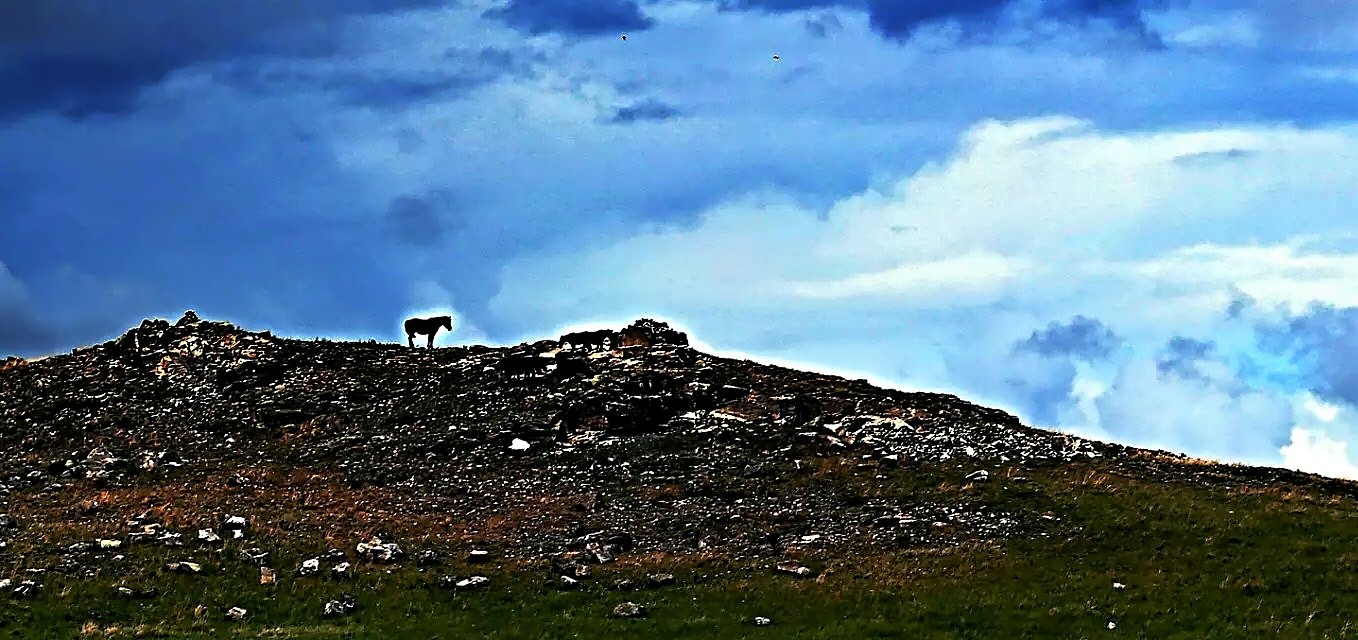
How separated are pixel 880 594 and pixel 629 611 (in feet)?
24.2

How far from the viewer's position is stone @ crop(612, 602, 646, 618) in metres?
34.8

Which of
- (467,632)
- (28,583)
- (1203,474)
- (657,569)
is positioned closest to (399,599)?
(467,632)

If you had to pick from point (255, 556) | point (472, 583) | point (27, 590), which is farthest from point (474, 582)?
point (27, 590)

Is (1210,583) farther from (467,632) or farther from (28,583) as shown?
(28,583)

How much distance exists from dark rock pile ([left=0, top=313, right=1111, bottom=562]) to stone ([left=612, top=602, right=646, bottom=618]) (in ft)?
17.8

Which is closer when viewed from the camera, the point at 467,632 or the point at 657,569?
the point at 467,632

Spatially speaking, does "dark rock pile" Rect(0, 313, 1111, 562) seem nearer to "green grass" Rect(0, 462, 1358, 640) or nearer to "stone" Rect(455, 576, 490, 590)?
"green grass" Rect(0, 462, 1358, 640)

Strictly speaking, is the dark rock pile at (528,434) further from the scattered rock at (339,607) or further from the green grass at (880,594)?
the scattered rock at (339,607)

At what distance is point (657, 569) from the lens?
128 ft

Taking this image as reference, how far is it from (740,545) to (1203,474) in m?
21.0

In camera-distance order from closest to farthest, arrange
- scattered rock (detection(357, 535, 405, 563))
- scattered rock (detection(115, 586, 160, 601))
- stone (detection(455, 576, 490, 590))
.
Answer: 1. scattered rock (detection(115, 586, 160, 601))
2. stone (detection(455, 576, 490, 590))
3. scattered rock (detection(357, 535, 405, 563))

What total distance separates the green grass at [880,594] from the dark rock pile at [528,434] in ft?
7.17

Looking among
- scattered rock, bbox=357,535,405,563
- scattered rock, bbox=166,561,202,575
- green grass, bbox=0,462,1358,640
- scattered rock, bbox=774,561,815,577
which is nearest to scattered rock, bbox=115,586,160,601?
green grass, bbox=0,462,1358,640

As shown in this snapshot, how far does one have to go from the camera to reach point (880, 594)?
3650 cm
